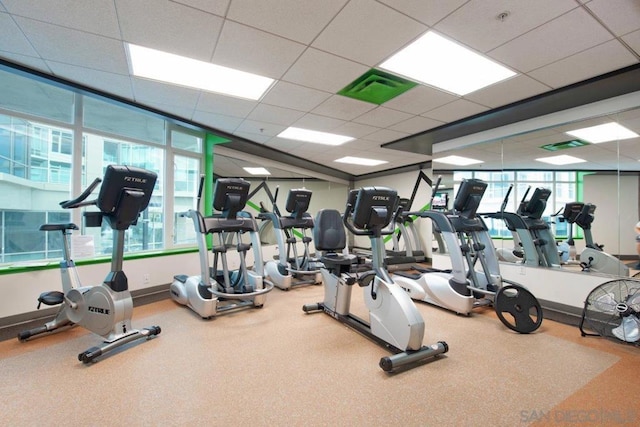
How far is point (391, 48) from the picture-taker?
2.57 m

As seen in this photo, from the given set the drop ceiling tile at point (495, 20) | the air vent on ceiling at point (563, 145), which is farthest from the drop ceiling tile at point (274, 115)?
the air vent on ceiling at point (563, 145)

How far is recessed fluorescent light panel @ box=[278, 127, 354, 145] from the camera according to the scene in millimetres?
5086

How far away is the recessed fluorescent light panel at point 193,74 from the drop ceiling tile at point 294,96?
117 millimetres

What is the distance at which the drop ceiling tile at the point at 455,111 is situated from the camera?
3777 mm

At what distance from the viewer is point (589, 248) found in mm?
3633

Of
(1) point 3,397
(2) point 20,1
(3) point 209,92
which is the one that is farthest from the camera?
(3) point 209,92

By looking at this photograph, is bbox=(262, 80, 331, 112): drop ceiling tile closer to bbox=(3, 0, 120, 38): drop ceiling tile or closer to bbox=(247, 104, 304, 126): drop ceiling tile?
bbox=(247, 104, 304, 126): drop ceiling tile

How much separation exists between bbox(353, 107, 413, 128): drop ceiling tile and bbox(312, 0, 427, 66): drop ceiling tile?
1369 mm

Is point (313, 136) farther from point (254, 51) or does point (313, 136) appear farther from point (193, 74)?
point (254, 51)

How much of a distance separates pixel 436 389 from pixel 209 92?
3.79 metres

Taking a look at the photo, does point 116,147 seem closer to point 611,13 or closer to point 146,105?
point 146,105

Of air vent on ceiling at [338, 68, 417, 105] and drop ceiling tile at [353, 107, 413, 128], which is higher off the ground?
air vent on ceiling at [338, 68, 417, 105]

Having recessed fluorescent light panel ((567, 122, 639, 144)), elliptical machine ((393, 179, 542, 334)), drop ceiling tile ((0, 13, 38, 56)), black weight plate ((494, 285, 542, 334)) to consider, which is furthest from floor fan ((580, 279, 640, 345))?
drop ceiling tile ((0, 13, 38, 56))

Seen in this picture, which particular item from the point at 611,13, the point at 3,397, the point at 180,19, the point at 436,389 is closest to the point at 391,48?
the point at 611,13
